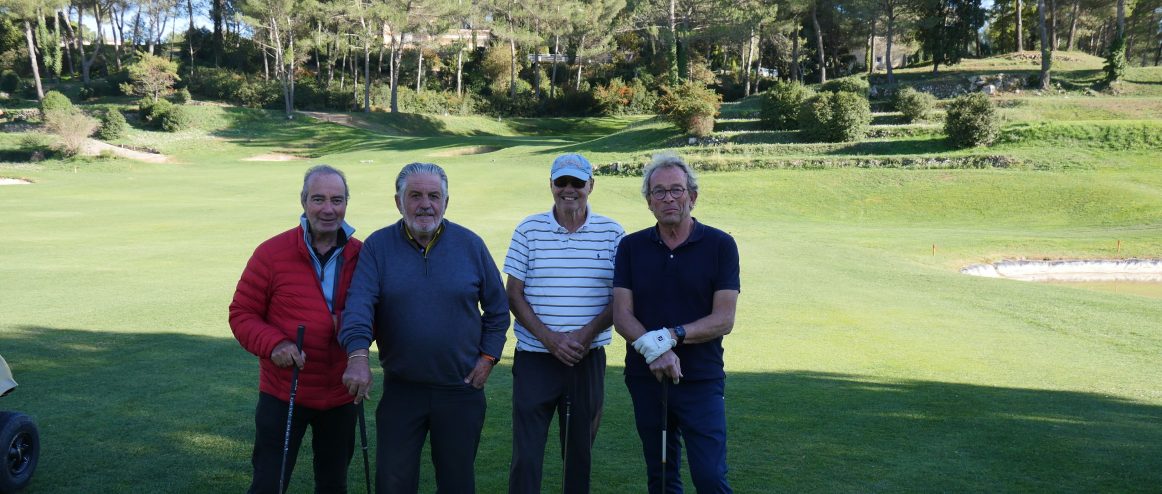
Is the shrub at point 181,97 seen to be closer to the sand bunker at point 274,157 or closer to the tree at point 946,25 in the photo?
the sand bunker at point 274,157

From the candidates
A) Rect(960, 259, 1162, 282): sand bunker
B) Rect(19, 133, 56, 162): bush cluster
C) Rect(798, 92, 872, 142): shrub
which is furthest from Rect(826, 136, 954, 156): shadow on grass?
Rect(19, 133, 56, 162): bush cluster

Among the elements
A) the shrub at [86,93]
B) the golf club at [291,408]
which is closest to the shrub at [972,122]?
the golf club at [291,408]

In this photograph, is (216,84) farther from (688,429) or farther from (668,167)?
(688,429)

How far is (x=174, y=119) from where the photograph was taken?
166 ft

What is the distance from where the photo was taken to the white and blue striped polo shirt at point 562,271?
4570 mm

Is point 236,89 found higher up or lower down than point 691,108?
higher up

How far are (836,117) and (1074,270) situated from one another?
60.5ft

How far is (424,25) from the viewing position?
61875 millimetres

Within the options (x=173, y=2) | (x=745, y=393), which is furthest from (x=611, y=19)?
(x=745, y=393)

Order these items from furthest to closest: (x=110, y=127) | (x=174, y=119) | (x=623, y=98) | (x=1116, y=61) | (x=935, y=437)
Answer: (x=623, y=98)
(x=174, y=119)
(x=110, y=127)
(x=1116, y=61)
(x=935, y=437)

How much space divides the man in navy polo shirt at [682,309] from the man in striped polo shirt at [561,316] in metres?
0.23

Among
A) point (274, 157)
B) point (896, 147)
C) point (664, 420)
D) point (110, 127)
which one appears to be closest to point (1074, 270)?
point (896, 147)

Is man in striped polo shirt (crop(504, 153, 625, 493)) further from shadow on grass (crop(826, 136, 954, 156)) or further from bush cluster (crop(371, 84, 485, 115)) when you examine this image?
bush cluster (crop(371, 84, 485, 115))

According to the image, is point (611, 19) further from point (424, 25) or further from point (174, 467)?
point (174, 467)
